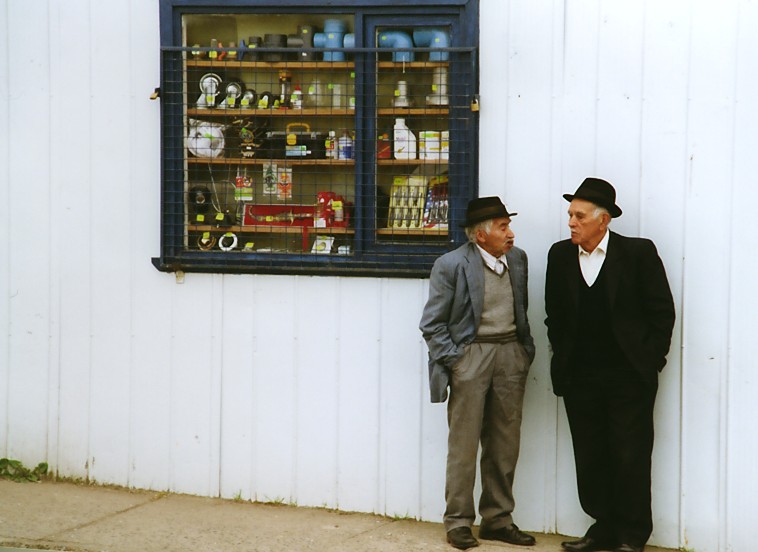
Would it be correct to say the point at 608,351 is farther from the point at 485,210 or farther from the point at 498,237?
the point at 485,210

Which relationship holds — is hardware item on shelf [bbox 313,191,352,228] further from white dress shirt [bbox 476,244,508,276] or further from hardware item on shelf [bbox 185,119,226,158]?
white dress shirt [bbox 476,244,508,276]

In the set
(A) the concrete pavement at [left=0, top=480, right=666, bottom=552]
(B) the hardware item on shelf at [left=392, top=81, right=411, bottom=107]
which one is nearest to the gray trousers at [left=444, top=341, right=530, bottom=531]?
(A) the concrete pavement at [left=0, top=480, right=666, bottom=552]

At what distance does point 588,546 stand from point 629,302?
1.38 metres

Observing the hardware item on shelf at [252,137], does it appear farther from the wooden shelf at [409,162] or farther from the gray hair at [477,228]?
the gray hair at [477,228]

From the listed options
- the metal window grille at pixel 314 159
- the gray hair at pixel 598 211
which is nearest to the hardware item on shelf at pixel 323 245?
the metal window grille at pixel 314 159

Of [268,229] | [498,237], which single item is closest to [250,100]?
[268,229]

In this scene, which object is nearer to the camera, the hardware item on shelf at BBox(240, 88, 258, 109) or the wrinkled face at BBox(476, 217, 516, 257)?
the wrinkled face at BBox(476, 217, 516, 257)

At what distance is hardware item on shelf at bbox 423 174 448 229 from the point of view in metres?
6.22

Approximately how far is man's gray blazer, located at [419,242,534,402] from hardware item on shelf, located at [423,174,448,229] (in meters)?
0.59

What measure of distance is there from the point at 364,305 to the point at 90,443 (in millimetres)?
2081

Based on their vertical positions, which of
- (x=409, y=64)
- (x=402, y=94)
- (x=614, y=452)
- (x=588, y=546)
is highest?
(x=409, y=64)

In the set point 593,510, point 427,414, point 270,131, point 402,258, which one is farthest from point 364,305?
point 593,510

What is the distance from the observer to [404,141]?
6.26 meters

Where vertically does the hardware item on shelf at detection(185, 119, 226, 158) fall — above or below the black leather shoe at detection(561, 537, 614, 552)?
above
